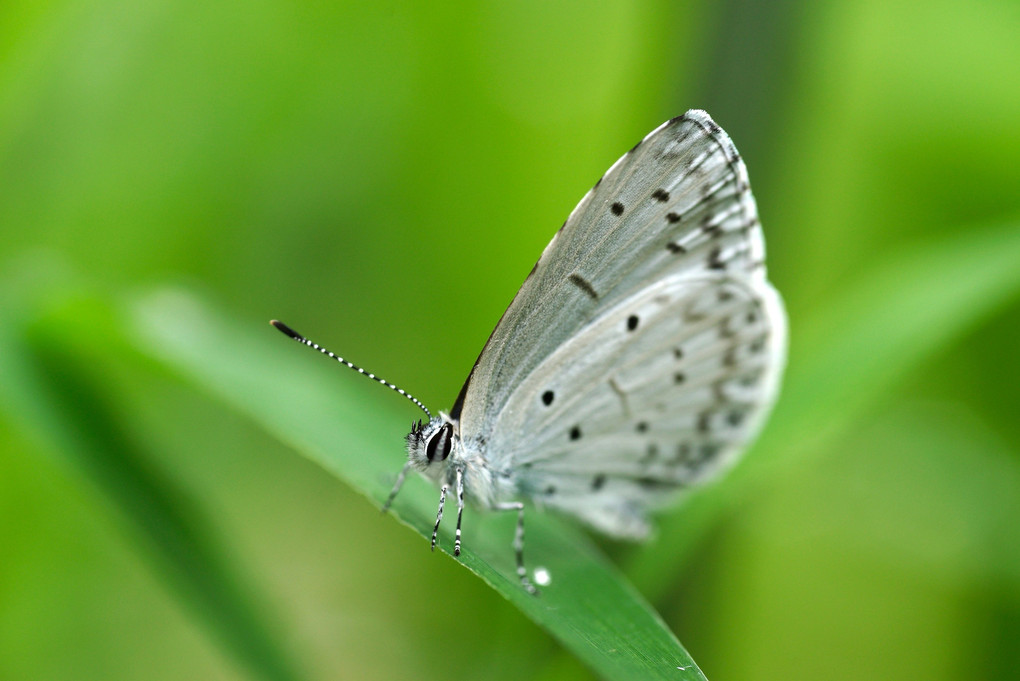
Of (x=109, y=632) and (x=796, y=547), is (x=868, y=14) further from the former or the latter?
(x=109, y=632)

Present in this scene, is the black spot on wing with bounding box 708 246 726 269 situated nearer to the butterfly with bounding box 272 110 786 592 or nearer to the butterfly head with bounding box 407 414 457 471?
the butterfly with bounding box 272 110 786 592

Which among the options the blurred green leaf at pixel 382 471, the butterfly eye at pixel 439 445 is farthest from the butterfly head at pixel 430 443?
the blurred green leaf at pixel 382 471

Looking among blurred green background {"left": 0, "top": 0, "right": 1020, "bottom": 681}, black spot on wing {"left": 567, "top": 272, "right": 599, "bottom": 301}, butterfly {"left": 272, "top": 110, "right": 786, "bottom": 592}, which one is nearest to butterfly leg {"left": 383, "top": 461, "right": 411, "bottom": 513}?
→ butterfly {"left": 272, "top": 110, "right": 786, "bottom": 592}

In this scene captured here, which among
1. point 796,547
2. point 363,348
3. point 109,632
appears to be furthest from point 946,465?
point 109,632

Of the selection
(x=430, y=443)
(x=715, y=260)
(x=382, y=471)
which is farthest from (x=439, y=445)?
(x=715, y=260)

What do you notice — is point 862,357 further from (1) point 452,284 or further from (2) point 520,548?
(1) point 452,284

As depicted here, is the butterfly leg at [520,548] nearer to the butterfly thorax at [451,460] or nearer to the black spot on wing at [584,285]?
the butterfly thorax at [451,460]
